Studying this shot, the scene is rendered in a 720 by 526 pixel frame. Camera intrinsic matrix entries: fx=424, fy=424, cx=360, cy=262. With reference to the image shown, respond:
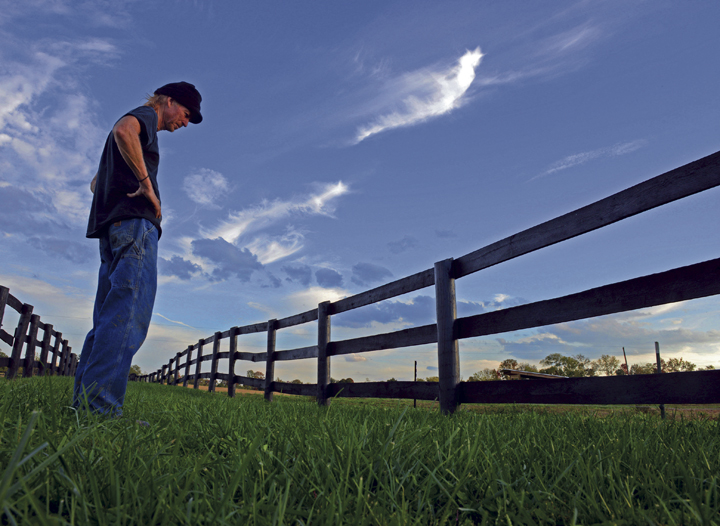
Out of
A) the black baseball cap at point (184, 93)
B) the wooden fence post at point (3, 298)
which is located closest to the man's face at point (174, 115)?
the black baseball cap at point (184, 93)

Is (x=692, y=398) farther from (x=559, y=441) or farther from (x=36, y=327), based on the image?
(x=36, y=327)

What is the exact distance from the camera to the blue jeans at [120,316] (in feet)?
8.07

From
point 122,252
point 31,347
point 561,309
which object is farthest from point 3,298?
point 561,309

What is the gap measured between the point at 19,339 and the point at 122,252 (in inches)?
451

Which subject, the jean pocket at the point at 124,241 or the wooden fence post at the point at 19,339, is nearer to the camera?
the jean pocket at the point at 124,241

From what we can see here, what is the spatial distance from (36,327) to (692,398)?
15.0 metres

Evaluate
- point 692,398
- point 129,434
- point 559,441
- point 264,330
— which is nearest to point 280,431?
point 129,434

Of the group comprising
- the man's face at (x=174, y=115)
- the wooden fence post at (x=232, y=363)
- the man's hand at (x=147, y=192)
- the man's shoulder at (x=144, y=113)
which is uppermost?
the man's face at (x=174, y=115)

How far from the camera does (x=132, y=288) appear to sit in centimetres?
261

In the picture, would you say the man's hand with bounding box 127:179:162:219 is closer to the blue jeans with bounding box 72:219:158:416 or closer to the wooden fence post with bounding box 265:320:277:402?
the blue jeans with bounding box 72:219:158:416

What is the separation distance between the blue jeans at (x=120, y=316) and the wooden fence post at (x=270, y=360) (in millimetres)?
5419

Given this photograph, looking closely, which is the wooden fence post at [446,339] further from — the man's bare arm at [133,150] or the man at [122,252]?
the man's bare arm at [133,150]

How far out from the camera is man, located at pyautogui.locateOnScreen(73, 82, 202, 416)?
8.18 ft

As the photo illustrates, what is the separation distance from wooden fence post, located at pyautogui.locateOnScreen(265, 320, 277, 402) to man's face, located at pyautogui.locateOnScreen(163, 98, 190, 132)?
5.62 m
